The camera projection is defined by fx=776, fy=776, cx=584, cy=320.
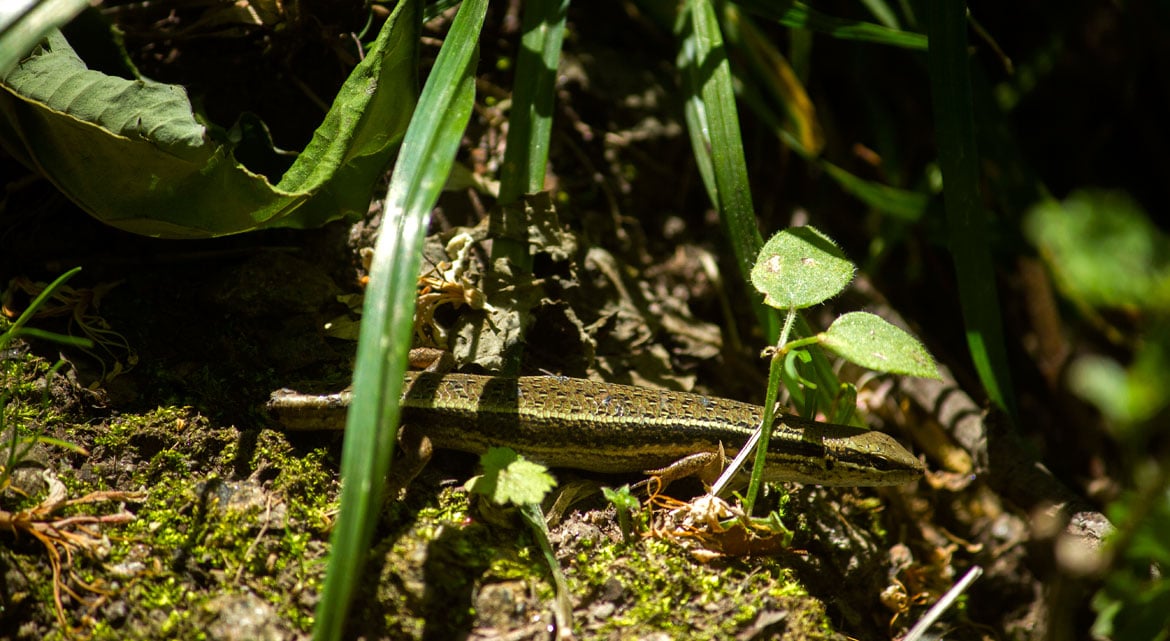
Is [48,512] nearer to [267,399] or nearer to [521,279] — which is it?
[267,399]

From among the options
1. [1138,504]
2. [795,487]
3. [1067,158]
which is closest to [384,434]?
[1138,504]

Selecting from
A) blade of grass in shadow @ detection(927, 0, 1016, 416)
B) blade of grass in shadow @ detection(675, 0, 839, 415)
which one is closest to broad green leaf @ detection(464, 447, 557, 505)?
blade of grass in shadow @ detection(675, 0, 839, 415)

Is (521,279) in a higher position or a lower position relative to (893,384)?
higher

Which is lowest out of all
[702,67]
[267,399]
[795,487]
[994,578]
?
[994,578]

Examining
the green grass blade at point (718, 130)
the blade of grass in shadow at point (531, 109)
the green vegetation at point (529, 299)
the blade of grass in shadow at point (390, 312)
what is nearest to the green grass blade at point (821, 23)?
the green vegetation at point (529, 299)

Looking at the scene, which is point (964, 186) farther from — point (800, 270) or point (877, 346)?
point (877, 346)

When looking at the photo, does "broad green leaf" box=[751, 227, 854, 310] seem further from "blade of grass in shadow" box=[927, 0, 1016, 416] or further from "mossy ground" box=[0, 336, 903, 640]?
"mossy ground" box=[0, 336, 903, 640]
